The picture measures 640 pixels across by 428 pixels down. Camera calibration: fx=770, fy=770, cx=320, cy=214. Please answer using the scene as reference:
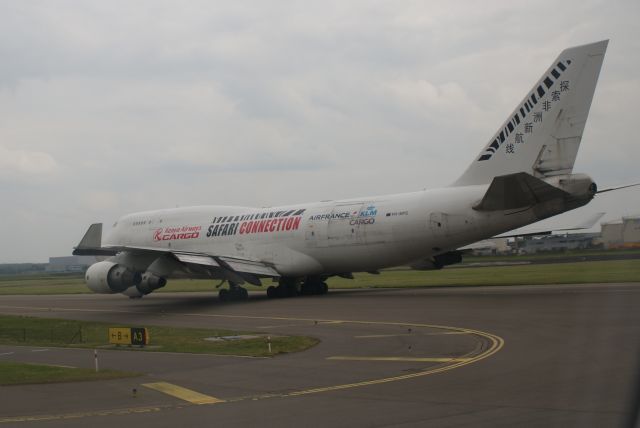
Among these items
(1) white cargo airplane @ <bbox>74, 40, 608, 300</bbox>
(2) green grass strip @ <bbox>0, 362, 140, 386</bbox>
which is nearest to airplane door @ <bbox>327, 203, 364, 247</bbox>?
(1) white cargo airplane @ <bbox>74, 40, 608, 300</bbox>

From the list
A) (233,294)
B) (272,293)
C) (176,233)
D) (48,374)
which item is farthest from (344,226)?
(48,374)

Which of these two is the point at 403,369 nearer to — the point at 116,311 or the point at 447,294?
the point at 447,294

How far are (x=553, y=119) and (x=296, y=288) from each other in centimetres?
1760

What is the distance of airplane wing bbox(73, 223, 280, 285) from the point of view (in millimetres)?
36906

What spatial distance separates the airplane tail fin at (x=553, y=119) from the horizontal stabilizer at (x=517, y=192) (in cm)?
120

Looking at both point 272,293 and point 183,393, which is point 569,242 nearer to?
point 183,393

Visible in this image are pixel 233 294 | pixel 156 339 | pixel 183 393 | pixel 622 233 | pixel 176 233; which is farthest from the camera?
pixel 176 233

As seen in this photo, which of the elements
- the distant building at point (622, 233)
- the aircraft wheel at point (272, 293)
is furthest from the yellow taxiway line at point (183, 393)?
the aircraft wheel at point (272, 293)

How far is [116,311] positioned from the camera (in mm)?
38219

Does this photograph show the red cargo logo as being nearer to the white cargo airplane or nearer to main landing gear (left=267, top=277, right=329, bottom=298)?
the white cargo airplane

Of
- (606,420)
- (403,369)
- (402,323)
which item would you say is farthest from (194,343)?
(606,420)

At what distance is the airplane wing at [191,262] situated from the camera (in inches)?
1453

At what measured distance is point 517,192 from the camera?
29.9m

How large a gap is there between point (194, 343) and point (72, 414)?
10169mm
